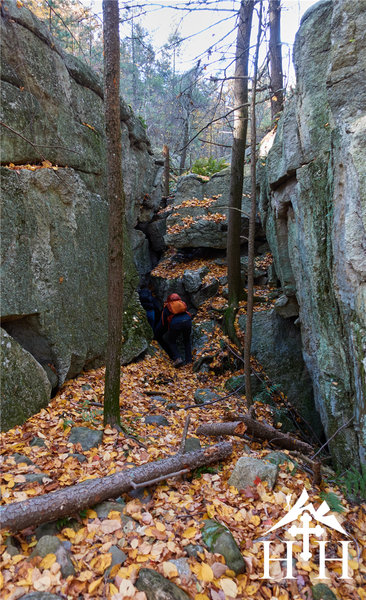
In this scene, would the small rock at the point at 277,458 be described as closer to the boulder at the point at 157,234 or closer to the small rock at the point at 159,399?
the small rock at the point at 159,399

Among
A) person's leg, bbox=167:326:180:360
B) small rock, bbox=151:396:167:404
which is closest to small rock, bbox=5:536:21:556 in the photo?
small rock, bbox=151:396:167:404

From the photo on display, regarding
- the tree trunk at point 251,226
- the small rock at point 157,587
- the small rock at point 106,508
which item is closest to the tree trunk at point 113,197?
the small rock at point 106,508

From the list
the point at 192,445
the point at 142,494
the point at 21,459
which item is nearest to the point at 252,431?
the point at 192,445

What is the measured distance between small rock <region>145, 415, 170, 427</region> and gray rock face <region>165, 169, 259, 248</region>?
8021 mm

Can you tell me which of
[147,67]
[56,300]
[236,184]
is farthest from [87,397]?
[147,67]

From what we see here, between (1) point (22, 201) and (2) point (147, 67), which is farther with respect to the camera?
(2) point (147, 67)

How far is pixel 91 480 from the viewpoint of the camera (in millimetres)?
3898

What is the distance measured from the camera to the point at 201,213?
13508mm

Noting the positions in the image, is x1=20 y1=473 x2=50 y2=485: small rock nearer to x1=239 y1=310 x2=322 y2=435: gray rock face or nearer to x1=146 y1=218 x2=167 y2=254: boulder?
x1=239 y1=310 x2=322 y2=435: gray rock face

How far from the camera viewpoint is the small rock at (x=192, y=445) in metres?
5.11

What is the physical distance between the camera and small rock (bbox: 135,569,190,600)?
290cm

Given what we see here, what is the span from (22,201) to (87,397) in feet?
12.5

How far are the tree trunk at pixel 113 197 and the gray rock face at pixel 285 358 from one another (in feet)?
15.4

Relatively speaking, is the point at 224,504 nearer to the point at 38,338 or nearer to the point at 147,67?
the point at 38,338
